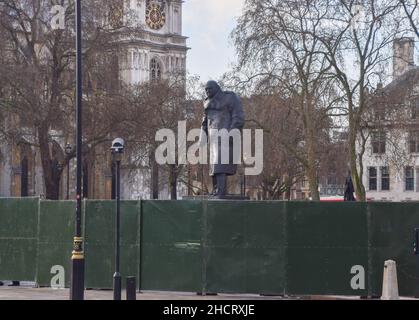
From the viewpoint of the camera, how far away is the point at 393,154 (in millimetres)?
47125

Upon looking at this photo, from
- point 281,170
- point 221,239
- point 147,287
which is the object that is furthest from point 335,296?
point 281,170

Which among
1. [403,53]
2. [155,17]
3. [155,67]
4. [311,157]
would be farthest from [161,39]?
[403,53]

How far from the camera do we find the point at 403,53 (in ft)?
154

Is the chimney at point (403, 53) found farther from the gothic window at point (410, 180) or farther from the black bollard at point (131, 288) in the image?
the gothic window at point (410, 180)

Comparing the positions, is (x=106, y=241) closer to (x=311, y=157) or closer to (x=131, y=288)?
(x=131, y=288)

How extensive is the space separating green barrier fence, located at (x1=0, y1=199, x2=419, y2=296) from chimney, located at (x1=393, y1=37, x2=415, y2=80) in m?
22.6

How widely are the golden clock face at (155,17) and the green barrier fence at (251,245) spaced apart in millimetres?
108931

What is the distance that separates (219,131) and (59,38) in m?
23.2

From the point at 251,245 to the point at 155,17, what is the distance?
11245 cm

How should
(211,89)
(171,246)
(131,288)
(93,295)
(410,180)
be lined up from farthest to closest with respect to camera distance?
(410,180)
(211,89)
(171,246)
(93,295)
(131,288)

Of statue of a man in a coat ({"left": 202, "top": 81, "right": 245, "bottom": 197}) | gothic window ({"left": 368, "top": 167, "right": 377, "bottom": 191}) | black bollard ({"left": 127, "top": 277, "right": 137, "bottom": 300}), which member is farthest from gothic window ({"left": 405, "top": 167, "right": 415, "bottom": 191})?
black bollard ({"left": 127, "top": 277, "right": 137, "bottom": 300})

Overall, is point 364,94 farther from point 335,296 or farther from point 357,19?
point 335,296

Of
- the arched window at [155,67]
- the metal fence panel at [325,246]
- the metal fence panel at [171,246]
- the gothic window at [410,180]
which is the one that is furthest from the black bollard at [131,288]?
the arched window at [155,67]

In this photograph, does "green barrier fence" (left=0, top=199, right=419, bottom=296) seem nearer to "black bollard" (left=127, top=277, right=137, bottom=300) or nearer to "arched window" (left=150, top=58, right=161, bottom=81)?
"black bollard" (left=127, top=277, right=137, bottom=300)
